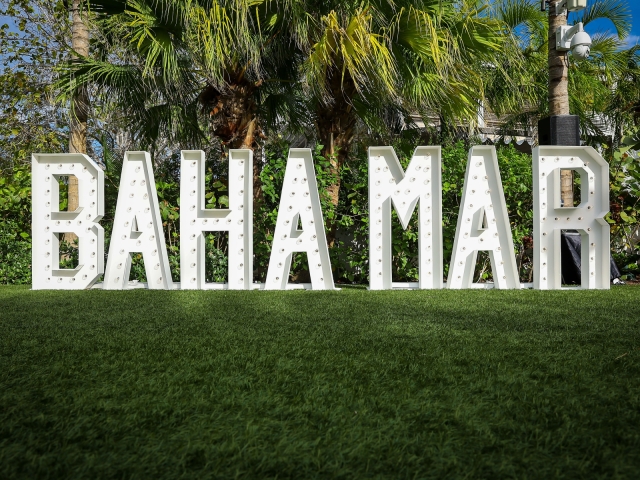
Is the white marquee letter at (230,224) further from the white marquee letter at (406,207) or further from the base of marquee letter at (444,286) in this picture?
the base of marquee letter at (444,286)

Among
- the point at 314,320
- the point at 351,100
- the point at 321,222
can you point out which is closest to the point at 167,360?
the point at 314,320

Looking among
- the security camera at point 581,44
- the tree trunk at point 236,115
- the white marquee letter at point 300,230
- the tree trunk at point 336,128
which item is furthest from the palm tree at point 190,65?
the security camera at point 581,44

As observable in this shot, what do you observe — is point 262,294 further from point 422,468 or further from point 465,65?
point 422,468

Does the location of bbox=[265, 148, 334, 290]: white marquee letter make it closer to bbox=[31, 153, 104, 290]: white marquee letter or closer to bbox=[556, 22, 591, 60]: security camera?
bbox=[31, 153, 104, 290]: white marquee letter

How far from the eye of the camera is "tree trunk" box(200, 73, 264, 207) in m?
7.75

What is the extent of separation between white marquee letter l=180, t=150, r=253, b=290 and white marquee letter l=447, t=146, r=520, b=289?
2.15 m

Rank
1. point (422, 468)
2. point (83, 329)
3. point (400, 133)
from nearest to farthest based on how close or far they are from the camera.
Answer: point (422, 468)
point (83, 329)
point (400, 133)

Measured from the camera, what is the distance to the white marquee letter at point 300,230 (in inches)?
258

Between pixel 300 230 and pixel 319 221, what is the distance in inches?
8.5

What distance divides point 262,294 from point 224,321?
6.04 ft

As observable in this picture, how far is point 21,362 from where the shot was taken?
285 cm

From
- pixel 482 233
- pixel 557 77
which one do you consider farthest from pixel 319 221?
pixel 557 77

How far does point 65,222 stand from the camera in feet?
21.7

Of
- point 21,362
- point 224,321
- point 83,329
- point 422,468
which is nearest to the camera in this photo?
point 422,468
